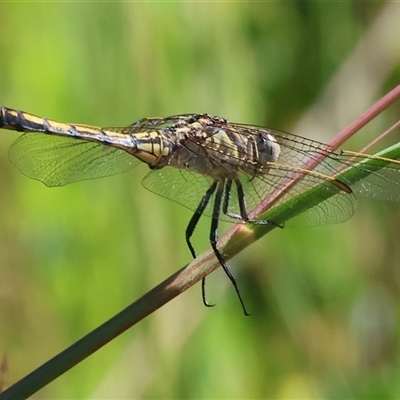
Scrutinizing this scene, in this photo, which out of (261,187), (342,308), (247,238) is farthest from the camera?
(342,308)

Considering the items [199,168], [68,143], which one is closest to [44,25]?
[68,143]

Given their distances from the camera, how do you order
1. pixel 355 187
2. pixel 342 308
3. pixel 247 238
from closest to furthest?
pixel 247 238 < pixel 355 187 < pixel 342 308

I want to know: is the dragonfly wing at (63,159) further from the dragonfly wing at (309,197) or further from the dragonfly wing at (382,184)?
the dragonfly wing at (382,184)

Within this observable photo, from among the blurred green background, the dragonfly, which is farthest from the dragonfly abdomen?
the blurred green background

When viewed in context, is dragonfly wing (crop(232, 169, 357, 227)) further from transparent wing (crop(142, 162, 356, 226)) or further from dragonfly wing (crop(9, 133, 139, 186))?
dragonfly wing (crop(9, 133, 139, 186))

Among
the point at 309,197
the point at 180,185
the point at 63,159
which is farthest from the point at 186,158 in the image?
the point at 309,197

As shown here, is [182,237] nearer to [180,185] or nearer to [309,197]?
[180,185]

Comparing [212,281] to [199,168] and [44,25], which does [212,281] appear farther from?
[44,25]
